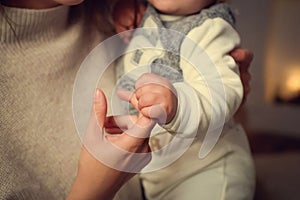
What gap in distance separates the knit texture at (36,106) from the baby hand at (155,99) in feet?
0.54

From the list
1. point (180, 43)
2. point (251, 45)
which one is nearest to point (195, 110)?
point (180, 43)

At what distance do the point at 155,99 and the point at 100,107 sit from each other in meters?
0.06

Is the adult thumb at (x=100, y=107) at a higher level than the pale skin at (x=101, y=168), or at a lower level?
higher

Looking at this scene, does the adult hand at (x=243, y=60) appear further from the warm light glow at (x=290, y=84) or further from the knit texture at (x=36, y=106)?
the warm light glow at (x=290, y=84)

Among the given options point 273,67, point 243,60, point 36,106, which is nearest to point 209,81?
point 243,60

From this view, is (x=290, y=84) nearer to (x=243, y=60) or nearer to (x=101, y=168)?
(x=243, y=60)

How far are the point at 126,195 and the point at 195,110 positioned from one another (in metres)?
0.18

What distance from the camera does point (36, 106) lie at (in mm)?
668

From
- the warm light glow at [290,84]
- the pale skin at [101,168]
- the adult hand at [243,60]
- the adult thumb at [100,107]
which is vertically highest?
the adult thumb at [100,107]

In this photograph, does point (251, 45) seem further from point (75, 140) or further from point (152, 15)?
point (75, 140)

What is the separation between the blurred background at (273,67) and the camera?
202 centimetres

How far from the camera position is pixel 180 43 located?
2.34ft

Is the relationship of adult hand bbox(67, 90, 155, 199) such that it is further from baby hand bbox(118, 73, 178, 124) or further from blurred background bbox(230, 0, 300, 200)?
blurred background bbox(230, 0, 300, 200)

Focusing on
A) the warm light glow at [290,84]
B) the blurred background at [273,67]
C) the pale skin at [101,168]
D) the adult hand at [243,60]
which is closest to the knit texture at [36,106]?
the pale skin at [101,168]
